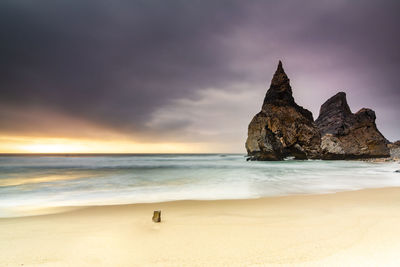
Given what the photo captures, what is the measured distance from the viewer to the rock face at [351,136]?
4481 cm

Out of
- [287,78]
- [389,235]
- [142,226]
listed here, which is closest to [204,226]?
[142,226]

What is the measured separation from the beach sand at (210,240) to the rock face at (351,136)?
45.0 m

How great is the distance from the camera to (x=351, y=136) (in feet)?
154

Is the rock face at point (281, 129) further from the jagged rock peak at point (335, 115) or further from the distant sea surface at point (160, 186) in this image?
the distant sea surface at point (160, 186)

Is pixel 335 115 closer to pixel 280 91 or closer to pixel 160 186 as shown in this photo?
pixel 280 91

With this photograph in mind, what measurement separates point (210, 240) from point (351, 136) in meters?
54.9

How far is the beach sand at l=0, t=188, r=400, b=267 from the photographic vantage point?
8.73 feet

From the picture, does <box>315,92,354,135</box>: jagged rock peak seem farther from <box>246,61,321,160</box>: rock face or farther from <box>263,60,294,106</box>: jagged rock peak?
<box>263,60,294,106</box>: jagged rock peak

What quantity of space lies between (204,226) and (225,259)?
1.27 meters

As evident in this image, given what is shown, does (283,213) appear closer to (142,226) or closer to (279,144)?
(142,226)

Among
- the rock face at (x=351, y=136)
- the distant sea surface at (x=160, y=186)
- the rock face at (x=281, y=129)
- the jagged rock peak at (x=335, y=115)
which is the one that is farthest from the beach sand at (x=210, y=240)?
the jagged rock peak at (x=335, y=115)

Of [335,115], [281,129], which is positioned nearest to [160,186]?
[281,129]

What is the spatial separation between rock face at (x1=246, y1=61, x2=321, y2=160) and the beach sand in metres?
35.2

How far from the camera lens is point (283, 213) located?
482cm
